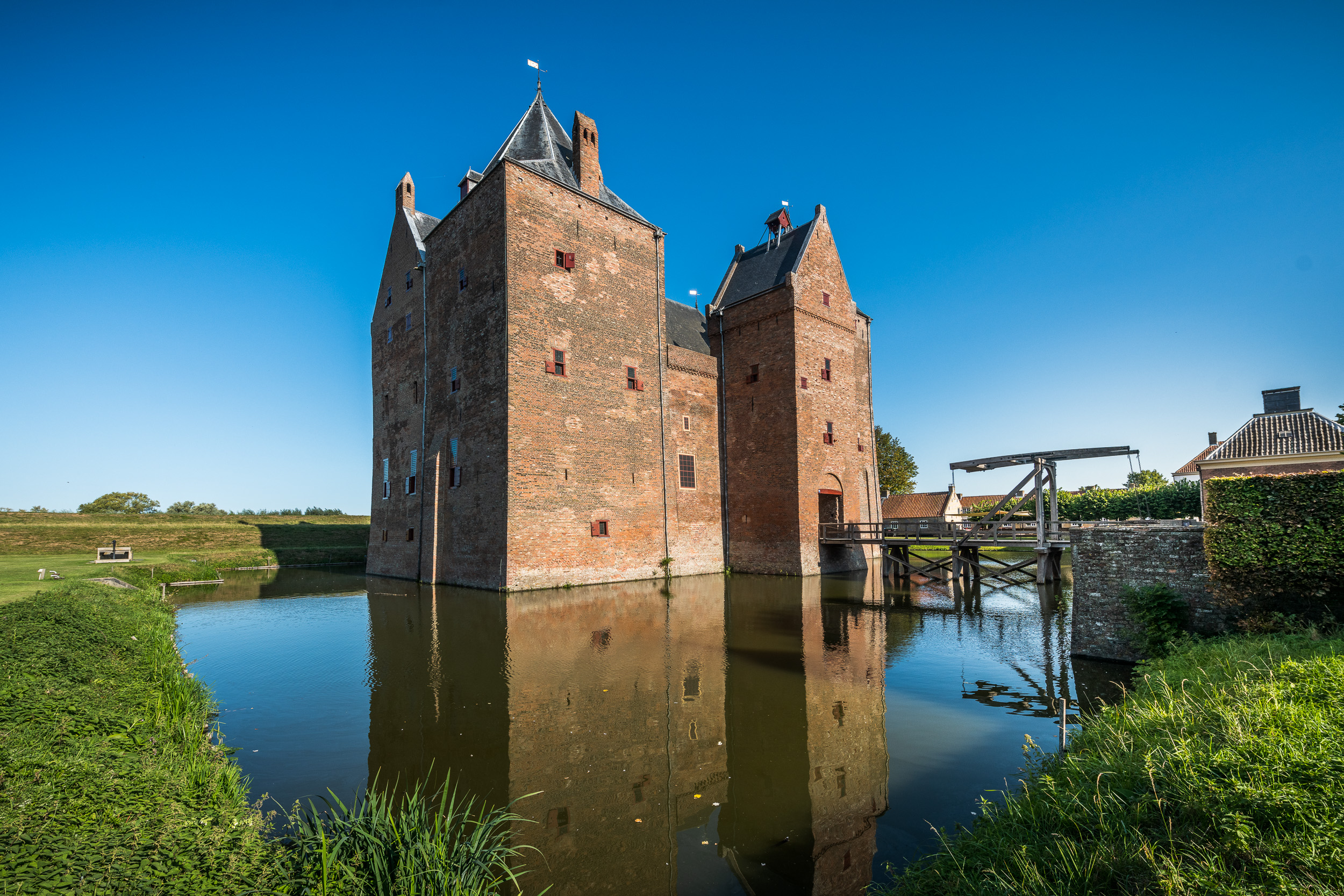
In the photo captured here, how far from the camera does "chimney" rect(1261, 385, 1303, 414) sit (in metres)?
27.6

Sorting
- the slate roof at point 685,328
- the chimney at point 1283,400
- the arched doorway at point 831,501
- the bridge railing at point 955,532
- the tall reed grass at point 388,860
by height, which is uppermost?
the slate roof at point 685,328

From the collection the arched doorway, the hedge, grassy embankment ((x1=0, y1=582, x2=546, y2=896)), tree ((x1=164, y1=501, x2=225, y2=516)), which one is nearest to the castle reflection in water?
grassy embankment ((x1=0, y1=582, x2=546, y2=896))

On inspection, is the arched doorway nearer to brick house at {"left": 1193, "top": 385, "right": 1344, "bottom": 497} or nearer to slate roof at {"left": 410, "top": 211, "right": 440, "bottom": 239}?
brick house at {"left": 1193, "top": 385, "right": 1344, "bottom": 497}

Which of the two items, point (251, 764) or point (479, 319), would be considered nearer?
point (251, 764)

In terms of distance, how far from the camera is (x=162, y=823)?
3312mm

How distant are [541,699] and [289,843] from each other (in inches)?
163

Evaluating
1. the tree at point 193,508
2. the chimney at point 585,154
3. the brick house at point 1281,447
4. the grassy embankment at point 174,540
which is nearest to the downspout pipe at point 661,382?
the chimney at point 585,154

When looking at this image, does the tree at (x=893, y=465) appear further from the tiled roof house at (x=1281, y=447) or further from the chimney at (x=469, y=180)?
the chimney at (x=469, y=180)

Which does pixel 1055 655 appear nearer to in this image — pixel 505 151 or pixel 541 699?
pixel 541 699

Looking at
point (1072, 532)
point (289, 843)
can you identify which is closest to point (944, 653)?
point (1072, 532)

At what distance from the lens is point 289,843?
12.8 ft

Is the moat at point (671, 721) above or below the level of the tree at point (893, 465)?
below

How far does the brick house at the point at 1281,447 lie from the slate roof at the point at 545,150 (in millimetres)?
25826

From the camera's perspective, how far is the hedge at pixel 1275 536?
7.56m
